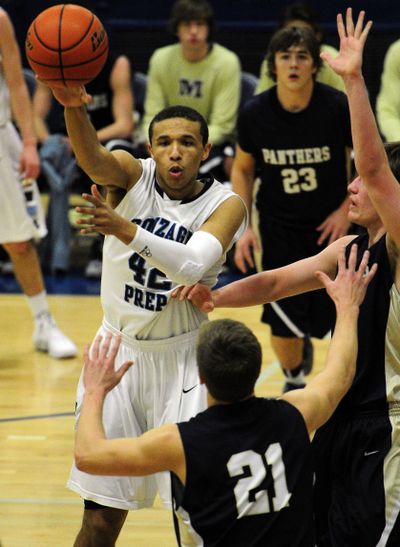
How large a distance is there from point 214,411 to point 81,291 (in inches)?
256

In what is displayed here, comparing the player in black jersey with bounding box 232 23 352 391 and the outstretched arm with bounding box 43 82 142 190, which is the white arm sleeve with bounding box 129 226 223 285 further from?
the player in black jersey with bounding box 232 23 352 391

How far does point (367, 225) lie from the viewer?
12.9 feet

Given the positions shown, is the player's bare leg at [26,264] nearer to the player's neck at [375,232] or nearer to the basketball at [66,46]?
the basketball at [66,46]

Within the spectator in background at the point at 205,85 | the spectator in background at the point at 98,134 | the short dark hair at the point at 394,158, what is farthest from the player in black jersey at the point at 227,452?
the spectator in background at the point at 205,85

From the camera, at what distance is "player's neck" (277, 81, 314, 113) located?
6574 millimetres

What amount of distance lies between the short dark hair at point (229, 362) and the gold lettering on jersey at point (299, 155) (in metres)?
3.57

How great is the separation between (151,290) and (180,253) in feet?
Answer: 1.35

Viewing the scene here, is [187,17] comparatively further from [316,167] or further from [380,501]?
[380,501]

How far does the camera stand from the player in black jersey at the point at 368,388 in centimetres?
355

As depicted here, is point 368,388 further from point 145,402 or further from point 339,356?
point 145,402

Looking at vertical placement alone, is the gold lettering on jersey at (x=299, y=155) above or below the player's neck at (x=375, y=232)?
below

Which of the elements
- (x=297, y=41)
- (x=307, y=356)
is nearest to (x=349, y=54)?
(x=297, y=41)

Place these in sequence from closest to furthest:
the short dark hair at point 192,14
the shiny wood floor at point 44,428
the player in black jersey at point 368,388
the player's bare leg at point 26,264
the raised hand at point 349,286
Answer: the raised hand at point 349,286
the player in black jersey at point 368,388
the shiny wood floor at point 44,428
the player's bare leg at point 26,264
the short dark hair at point 192,14

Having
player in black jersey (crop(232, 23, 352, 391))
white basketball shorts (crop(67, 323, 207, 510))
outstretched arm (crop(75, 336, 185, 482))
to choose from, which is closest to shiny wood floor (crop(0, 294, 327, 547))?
player in black jersey (crop(232, 23, 352, 391))
